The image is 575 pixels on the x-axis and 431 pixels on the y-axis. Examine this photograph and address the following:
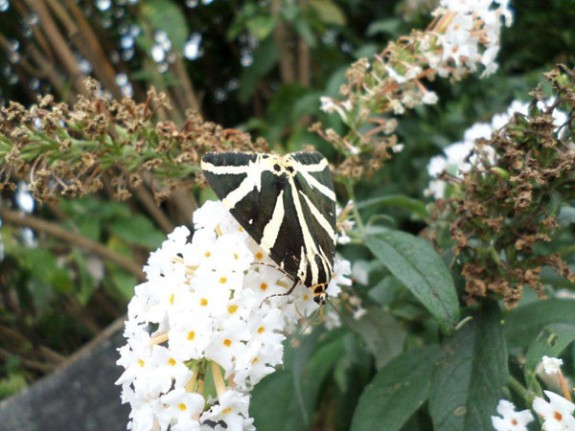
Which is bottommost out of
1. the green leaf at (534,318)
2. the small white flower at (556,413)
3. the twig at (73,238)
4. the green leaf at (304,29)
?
the small white flower at (556,413)

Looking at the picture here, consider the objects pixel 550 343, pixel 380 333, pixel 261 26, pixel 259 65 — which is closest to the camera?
pixel 550 343

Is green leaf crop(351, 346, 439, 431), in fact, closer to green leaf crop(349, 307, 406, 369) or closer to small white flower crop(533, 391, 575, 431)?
green leaf crop(349, 307, 406, 369)

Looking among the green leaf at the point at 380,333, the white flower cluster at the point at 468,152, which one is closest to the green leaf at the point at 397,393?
the green leaf at the point at 380,333

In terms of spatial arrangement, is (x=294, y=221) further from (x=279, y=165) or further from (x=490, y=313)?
(x=490, y=313)

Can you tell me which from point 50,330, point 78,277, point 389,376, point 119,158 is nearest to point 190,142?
point 119,158

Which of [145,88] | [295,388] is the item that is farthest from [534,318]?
[145,88]

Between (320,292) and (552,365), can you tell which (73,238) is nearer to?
(320,292)

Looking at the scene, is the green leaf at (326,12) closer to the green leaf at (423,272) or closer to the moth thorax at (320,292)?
the green leaf at (423,272)
